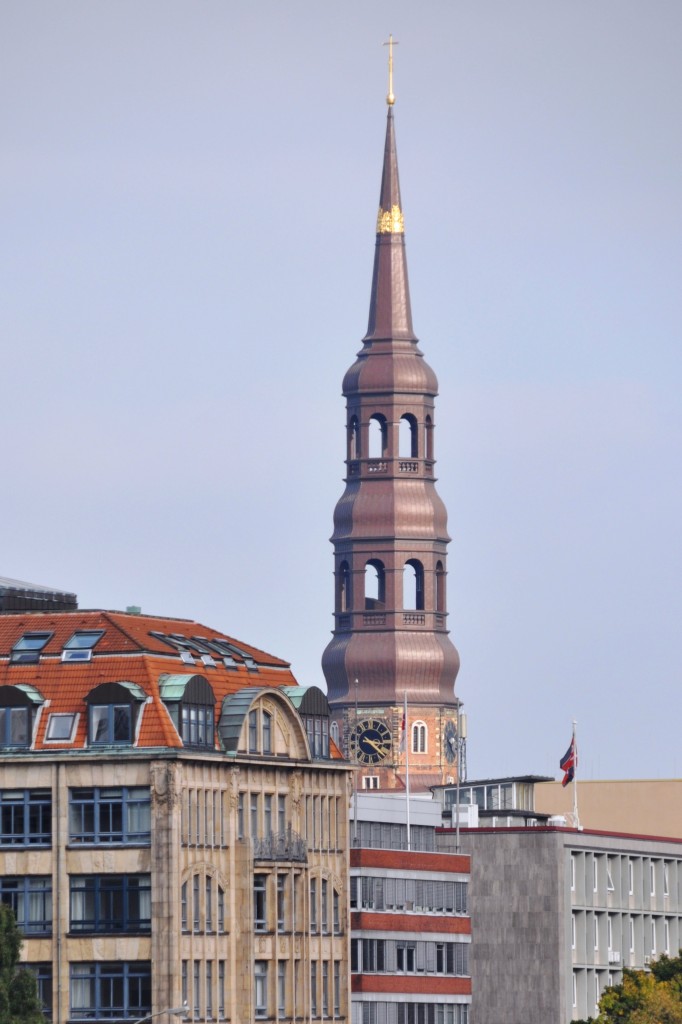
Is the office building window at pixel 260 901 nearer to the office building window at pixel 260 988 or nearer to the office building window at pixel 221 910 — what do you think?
the office building window at pixel 260 988

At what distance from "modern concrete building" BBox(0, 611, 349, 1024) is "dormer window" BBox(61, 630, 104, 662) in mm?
111

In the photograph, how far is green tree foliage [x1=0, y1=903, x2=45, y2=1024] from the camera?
147 metres

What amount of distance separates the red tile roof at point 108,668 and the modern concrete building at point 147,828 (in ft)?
0.36

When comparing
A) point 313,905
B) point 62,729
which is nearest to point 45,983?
point 62,729

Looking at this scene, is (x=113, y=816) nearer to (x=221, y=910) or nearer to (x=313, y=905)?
(x=221, y=910)

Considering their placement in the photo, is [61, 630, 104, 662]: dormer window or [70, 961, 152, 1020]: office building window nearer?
[70, 961, 152, 1020]: office building window

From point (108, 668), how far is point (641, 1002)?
40.1 m

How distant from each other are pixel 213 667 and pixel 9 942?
32336 millimetres

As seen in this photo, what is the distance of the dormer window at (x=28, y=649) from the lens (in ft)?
577

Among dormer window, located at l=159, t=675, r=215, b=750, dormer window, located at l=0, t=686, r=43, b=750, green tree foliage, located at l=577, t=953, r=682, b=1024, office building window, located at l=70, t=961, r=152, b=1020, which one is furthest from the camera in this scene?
green tree foliage, located at l=577, t=953, r=682, b=1024

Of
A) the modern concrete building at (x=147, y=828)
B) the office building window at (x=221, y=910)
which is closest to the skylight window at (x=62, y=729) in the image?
the modern concrete building at (x=147, y=828)

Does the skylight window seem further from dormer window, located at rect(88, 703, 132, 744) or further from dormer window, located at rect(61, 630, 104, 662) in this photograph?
dormer window, located at rect(61, 630, 104, 662)

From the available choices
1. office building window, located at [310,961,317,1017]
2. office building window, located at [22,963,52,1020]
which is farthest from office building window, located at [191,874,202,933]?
office building window, located at [310,961,317,1017]

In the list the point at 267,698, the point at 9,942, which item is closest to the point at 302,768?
the point at 267,698
